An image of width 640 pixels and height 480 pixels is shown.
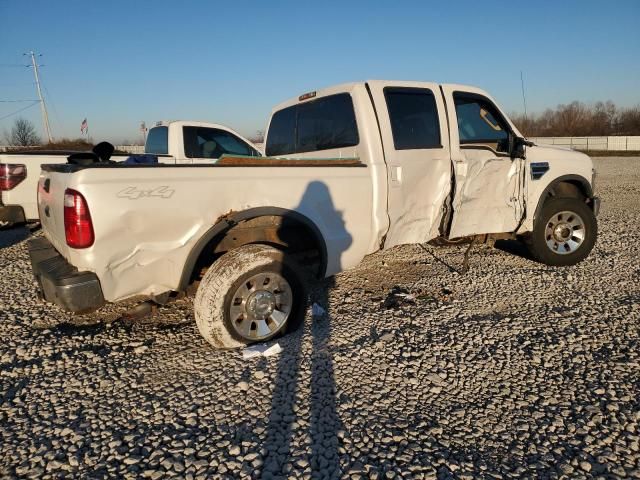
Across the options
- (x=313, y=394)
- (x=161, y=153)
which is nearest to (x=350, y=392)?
(x=313, y=394)

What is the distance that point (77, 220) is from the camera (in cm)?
270

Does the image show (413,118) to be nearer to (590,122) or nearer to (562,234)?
(562,234)

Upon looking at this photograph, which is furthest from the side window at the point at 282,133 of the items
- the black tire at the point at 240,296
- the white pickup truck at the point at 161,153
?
the black tire at the point at 240,296

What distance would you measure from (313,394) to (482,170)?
3.20 m

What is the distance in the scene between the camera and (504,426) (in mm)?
2426

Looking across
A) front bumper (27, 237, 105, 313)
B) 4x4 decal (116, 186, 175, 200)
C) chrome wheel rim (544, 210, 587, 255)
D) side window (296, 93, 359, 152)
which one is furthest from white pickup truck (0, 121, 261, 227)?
chrome wheel rim (544, 210, 587, 255)

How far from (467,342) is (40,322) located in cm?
392

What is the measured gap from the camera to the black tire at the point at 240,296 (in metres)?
3.14

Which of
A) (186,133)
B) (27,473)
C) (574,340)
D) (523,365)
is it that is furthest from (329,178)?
(186,133)

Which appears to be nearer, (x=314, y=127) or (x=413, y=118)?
(x=413, y=118)

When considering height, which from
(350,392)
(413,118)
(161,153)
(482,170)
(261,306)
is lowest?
(350,392)

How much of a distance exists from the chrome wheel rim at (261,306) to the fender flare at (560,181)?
3421 mm

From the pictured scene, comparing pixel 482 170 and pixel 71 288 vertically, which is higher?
pixel 482 170

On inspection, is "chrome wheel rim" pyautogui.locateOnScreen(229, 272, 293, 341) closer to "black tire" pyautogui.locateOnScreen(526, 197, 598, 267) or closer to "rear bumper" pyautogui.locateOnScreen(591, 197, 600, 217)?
"black tire" pyautogui.locateOnScreen(526, 197, 598, 267)
